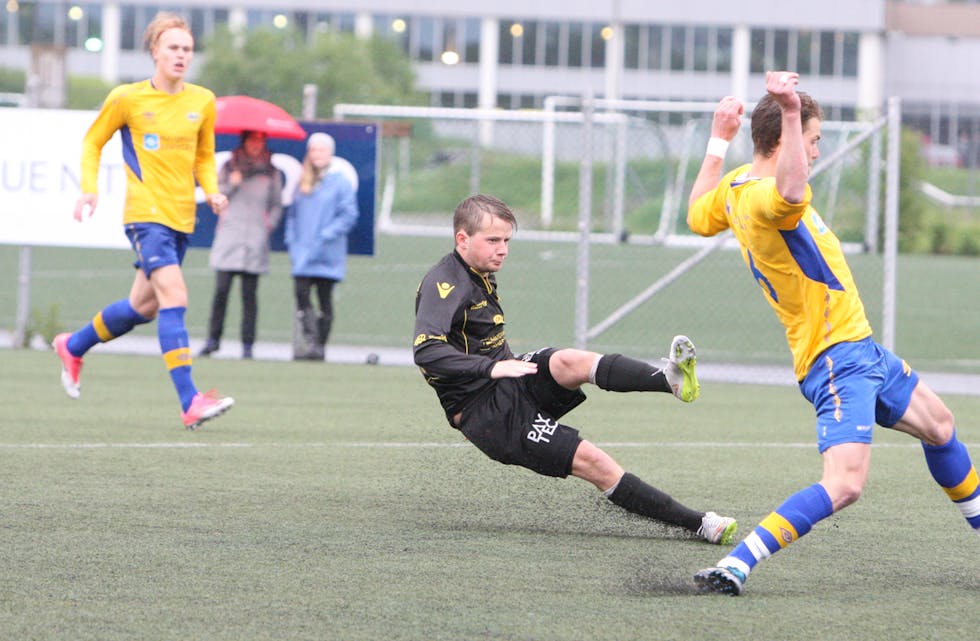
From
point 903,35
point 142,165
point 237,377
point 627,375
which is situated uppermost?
point 903,35

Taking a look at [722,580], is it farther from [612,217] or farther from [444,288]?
[612,217]

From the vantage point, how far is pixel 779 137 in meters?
5.04

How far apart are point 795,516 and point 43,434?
15.3 ft

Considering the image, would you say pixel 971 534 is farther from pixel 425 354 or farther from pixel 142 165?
pixel 142 165

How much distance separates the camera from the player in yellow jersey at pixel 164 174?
8.23 metres

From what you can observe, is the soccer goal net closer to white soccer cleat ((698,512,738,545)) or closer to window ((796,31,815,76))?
white soccer cleat ((698,512,738,545))

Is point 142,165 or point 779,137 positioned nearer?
point 779,137

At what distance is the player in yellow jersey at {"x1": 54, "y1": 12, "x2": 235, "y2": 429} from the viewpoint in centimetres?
823

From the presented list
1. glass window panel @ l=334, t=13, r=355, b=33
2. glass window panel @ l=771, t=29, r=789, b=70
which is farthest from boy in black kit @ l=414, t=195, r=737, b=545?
glass window panel @ l=334, t=13, r=355, b=33

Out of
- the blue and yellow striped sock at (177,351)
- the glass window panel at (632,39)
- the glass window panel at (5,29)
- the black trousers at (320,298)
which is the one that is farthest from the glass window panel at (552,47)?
the blue and yellow striped sock at (177,351)

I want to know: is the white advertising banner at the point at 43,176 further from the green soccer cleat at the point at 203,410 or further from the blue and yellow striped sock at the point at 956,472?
the blue and yellow striped sock at the point at 956,472

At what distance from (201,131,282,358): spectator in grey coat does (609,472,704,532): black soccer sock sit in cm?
729

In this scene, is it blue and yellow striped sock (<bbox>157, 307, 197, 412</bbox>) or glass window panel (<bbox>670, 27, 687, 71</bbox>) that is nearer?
blue and yellow striped sock (<bbox>157, 307, 197, 412</bbox>)

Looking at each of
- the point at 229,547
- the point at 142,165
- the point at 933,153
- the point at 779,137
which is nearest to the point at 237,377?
the point at 142,165
